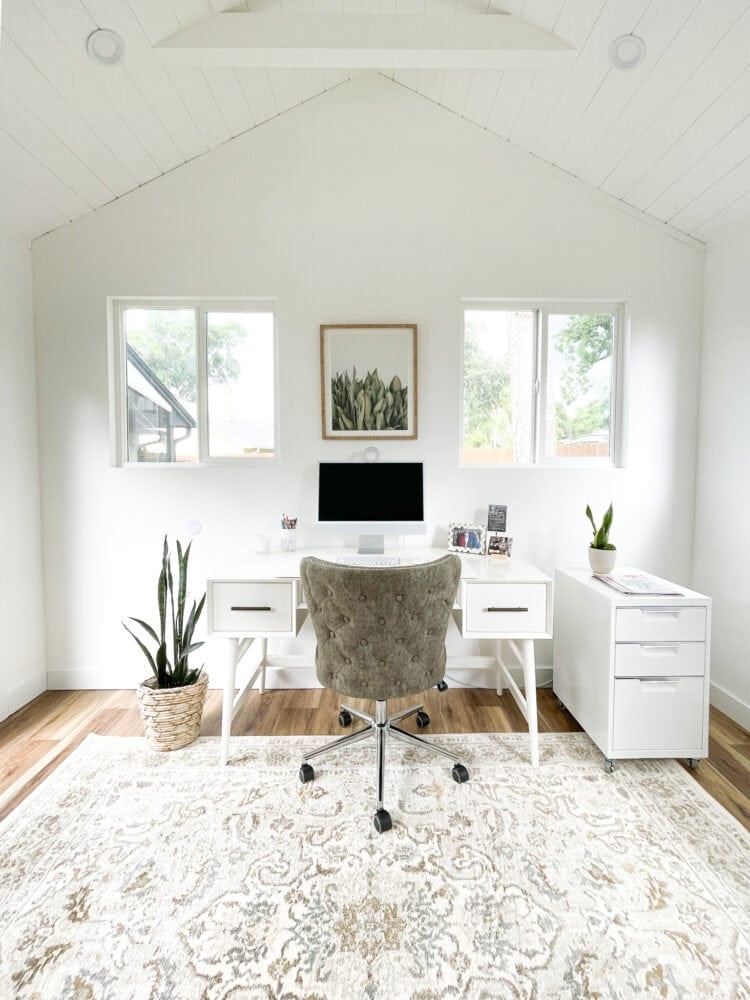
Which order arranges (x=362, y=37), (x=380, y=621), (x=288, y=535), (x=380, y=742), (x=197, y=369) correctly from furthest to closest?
(x=197, y=369) < (x=288, y=535) < (x=362, y=37) < (x=380, y=742) < (x=380, y=621)

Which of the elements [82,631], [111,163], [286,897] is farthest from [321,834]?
[111,163]

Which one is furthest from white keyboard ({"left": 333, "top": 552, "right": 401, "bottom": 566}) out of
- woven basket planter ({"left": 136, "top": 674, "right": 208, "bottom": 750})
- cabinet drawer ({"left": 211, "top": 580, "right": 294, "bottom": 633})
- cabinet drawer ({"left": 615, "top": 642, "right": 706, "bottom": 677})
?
cabinet drawer ({"left": 615, "top": 642, "right": 706, "bottom": 677})

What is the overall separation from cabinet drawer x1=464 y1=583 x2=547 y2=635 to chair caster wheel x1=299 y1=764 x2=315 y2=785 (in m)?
0.80

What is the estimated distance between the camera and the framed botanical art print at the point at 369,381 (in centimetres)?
252

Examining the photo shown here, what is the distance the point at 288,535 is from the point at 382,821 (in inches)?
51.9

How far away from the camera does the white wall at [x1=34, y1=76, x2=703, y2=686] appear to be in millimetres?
2479

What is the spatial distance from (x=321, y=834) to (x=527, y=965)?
27.1 inches

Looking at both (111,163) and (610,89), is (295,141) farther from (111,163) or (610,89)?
(610,89)

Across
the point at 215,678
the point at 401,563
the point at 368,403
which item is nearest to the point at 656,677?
the point at 401,563

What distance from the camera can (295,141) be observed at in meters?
2.47

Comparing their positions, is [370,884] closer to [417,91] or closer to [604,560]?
[604,560]

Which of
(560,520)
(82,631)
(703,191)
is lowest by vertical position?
(82,631)

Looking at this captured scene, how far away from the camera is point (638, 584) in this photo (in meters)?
2.09

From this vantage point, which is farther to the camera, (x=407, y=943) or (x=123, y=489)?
(x=123, y=489)
